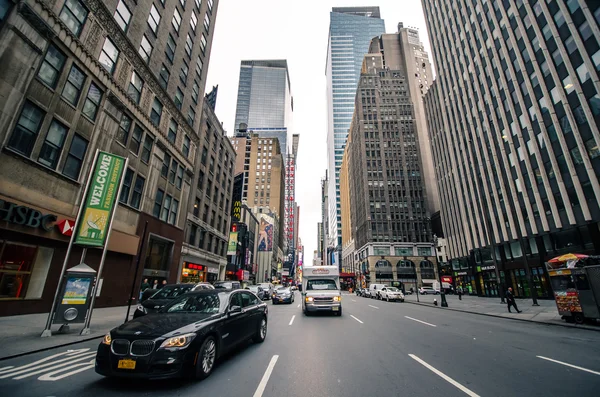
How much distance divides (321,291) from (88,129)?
54.1ft

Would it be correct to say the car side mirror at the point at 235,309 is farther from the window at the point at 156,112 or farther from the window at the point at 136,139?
the window at the point at 156,112

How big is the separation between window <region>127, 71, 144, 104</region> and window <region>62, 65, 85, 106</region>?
4185 mm

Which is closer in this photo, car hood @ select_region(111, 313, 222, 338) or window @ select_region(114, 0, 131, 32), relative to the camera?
car hood @ select_region(111, 313, 222, 338)

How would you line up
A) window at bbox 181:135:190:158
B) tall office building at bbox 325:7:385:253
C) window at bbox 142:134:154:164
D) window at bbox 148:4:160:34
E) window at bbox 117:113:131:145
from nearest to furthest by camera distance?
window at bbox 117:113:131:145, window at bbox 142:134:154:164, window at bbox 148:4:160:34, window at bbox 181:135:190:158, tall office building at bbox 325:7:385:253

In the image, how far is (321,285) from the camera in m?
15.8

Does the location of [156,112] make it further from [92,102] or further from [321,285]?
[321,285]

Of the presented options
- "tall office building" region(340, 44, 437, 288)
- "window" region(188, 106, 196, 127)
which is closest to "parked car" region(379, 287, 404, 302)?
"window" region(188, 106, 196, 127)

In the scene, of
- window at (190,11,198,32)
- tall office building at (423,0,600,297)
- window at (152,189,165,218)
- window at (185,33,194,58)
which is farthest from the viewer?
window at (190,11,198,32)

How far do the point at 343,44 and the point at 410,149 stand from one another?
12789 cm

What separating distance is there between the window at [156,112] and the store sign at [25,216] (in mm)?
11760

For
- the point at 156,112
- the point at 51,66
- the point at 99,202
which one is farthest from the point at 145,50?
the point at 99,202

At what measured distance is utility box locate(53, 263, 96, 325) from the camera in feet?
28.0

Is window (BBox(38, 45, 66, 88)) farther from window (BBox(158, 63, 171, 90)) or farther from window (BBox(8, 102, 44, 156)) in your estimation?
window (BBox(158, 63, 171, 90))

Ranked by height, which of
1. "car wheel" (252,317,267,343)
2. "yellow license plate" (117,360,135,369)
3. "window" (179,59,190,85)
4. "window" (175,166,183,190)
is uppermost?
"window" (179,59,190,85)
